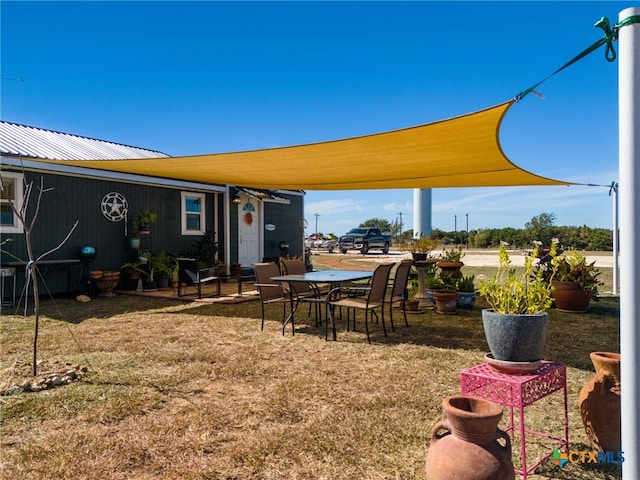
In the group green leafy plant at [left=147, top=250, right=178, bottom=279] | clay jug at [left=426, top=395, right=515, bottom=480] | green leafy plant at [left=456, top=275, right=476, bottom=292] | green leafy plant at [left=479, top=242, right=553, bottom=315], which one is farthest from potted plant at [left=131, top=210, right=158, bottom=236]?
clay jug at [left=426, top=395, right=515, bottom=480]

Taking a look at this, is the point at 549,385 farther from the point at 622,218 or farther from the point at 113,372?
the point at 113,372

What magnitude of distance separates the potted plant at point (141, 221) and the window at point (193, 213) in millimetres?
1206

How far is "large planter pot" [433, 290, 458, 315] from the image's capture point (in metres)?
6.46

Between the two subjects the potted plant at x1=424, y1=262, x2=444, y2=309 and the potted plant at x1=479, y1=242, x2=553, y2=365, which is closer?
the potted plant at x1=479, y1=242, x2=553, y2=365

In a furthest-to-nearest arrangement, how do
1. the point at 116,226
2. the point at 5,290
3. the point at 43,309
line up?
the point at 116,226
the point at 5,290
the point at 43,309

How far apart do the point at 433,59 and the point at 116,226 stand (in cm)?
745

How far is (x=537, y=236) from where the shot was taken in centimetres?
2873

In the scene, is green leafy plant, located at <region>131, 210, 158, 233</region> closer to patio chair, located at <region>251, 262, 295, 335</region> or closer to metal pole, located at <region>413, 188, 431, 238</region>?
patio chair, located at <region>251, 262, 295, 335</region>

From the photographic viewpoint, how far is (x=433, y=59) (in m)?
9.87

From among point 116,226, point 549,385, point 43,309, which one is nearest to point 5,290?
point 43,309

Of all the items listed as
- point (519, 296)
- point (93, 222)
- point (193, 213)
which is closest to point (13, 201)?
point (93, 222)

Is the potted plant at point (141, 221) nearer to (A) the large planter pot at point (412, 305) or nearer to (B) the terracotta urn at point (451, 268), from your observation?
(A) the large planter pot at point (412, 305)

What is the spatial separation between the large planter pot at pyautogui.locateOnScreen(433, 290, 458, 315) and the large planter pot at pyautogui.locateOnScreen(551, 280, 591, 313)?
4.85 ft

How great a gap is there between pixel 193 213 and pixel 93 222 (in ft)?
8.18
